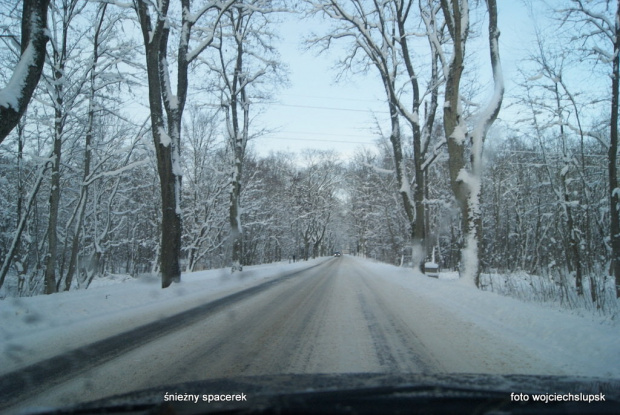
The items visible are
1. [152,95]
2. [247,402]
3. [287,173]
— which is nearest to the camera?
[247,402]

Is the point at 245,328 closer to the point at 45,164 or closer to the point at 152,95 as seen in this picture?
the point at 152,95

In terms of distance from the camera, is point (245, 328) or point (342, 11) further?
point (342, 11)

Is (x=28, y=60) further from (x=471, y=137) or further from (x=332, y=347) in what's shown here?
(x=471, y=137)

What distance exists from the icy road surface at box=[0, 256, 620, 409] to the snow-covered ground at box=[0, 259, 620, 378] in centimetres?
3

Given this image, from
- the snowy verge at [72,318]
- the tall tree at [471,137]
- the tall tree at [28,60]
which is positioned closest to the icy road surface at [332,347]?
the snowy verge at [72,318]

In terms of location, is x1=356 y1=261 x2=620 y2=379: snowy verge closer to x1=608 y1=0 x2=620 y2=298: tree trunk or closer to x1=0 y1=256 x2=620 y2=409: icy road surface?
x1=0 y1=256 x2=620 y2=409: icy road surface

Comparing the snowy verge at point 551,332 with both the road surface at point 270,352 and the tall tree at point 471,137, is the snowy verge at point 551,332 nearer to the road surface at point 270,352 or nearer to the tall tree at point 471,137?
the road surface at point 270,352

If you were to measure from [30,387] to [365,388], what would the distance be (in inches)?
126

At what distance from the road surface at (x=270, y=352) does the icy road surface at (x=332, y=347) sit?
12 millimetres

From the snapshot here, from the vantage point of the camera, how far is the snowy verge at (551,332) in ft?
13.4

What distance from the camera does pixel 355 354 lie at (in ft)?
15.0

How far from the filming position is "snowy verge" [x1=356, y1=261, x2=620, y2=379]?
13.4 feet

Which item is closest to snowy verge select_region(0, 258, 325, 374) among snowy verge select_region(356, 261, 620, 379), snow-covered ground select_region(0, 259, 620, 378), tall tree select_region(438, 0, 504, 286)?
snow-covered ground select_region(0, 259, 620, 378)

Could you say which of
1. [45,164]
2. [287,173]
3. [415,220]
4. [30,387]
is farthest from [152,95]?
[287,173]
